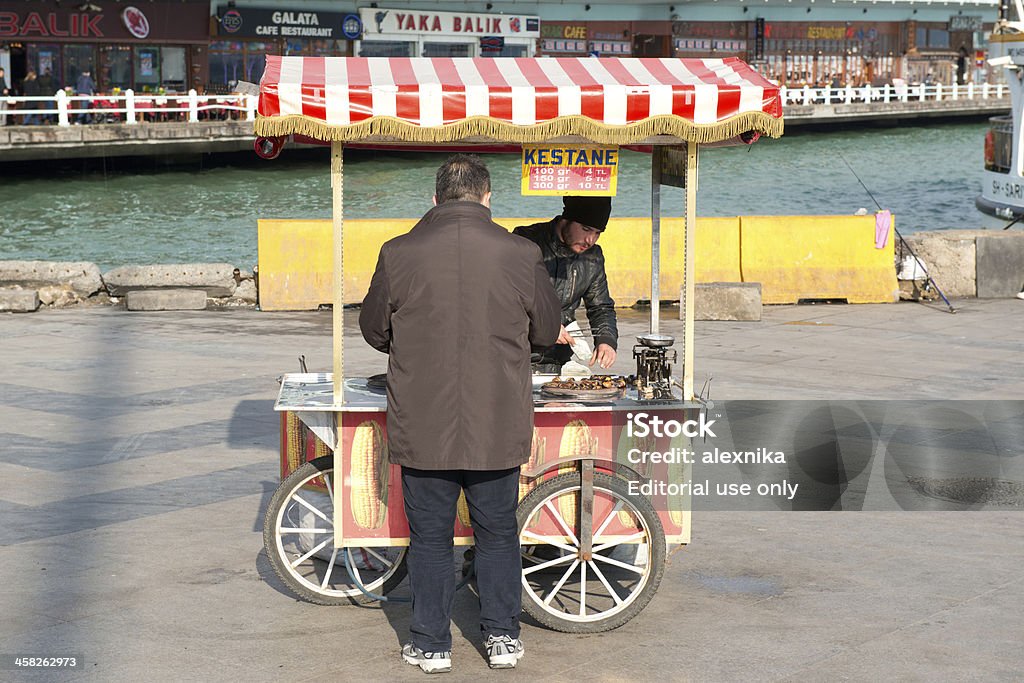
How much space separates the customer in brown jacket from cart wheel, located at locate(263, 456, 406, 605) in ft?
2.65

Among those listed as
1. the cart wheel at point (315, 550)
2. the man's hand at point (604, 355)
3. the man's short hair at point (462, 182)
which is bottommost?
the cart wheel at point (315, 550)

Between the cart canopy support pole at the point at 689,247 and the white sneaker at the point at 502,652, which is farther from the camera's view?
the cart canopy support pole at the point at 689,247

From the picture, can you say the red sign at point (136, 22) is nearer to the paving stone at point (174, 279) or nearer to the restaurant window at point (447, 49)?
the restaurant window at point (447, 49)

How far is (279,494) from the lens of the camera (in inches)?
242

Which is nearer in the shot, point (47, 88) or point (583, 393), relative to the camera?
point (583, 393)

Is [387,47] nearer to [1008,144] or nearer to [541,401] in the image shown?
[1008,144]

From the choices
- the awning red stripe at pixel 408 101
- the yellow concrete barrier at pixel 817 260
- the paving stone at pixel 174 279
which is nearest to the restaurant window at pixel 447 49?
the yellow concrete barrier at pixel 817 260

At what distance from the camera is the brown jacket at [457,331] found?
5250mm

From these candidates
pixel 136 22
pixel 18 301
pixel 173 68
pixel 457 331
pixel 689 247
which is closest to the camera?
pixel 457 331

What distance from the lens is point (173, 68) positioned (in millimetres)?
54531

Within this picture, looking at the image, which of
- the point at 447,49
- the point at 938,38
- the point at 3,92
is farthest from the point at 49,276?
the point at 938,38

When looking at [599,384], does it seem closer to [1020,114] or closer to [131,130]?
[1020,114]

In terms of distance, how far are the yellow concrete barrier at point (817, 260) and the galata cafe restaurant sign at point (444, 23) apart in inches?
1803

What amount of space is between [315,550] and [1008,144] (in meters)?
26.9
